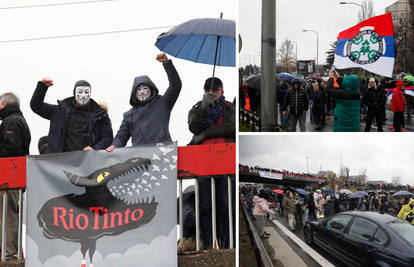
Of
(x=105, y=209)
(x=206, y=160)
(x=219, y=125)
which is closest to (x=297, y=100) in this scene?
(x=219, y=125)

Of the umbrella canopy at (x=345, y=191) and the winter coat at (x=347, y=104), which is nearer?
the umbrella canopy at (x=345, y=191)

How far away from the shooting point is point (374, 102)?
6258mm

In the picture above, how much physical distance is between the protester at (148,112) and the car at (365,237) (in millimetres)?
1916

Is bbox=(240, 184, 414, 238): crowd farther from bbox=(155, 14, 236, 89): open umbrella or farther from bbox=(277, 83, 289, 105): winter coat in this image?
bbox=(277, 83, 289, 105): winter coat

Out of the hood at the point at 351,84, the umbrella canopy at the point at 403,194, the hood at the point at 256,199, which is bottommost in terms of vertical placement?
the hood at the point at 256,199

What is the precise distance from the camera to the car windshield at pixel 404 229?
9.20ft

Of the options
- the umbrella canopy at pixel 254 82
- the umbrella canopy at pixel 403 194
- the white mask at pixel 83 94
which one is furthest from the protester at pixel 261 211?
the umbrella canopy at pixel 254 82

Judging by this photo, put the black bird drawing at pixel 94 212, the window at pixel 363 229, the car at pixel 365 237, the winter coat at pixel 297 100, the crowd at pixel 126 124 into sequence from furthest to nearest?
the winter coat at pixel 297 100 < the crowd at pixel 126 124 < the black bird drawing at pixel 94 212 < the window at pixel 363 229 < the car at pixel 365 237

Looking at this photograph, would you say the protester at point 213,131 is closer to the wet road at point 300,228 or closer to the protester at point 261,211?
the protester at point 261,211

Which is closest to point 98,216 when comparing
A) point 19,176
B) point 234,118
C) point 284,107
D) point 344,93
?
point 19,176

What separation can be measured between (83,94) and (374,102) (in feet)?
16.9

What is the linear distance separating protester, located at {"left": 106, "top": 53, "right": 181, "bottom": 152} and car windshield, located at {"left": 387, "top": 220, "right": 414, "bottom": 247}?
2.39 meters

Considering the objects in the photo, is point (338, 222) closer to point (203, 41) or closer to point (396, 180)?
point (396, 180)

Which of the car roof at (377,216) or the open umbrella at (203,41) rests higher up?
the open umbrella at (203,41)
